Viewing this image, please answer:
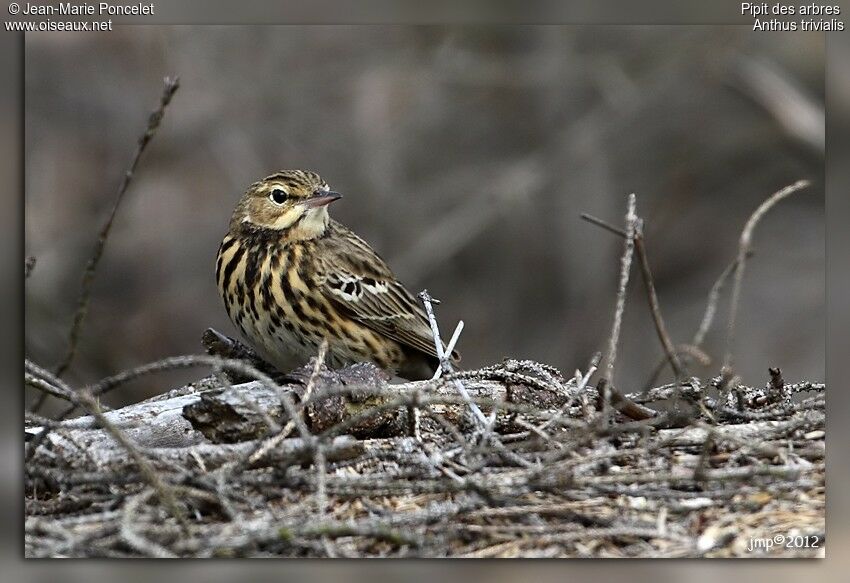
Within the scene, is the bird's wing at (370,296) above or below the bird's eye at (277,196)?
below

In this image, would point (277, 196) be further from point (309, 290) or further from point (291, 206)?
point (309, 290)

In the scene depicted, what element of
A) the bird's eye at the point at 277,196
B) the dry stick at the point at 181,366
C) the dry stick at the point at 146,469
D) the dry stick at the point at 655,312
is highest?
the bird's eye at the point at 277,196

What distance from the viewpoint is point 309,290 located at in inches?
276

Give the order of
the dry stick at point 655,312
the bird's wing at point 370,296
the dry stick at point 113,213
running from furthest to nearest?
the bird's wing at point 370,296
the dry stick at point 113,213
the dry stick at point 655,312

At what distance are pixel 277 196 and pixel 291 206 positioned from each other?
Answer: 0.12 metres

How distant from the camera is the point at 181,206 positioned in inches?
499

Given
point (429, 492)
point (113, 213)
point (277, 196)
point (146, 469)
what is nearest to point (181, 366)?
point (146, 469)

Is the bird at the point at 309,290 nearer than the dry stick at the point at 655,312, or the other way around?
the dry stick at the point at 655,312

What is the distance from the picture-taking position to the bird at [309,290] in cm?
689

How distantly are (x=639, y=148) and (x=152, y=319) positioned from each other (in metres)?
5.37

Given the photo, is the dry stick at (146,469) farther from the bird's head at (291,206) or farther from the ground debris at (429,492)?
the bird's head at (291,206)

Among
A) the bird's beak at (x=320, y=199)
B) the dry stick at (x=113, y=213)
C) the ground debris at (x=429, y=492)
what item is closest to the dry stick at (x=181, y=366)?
the ground debris at (x=429, y=492)

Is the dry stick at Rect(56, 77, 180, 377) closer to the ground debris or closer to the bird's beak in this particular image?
the ground debris

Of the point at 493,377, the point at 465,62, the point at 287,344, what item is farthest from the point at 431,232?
the point at 493,377
